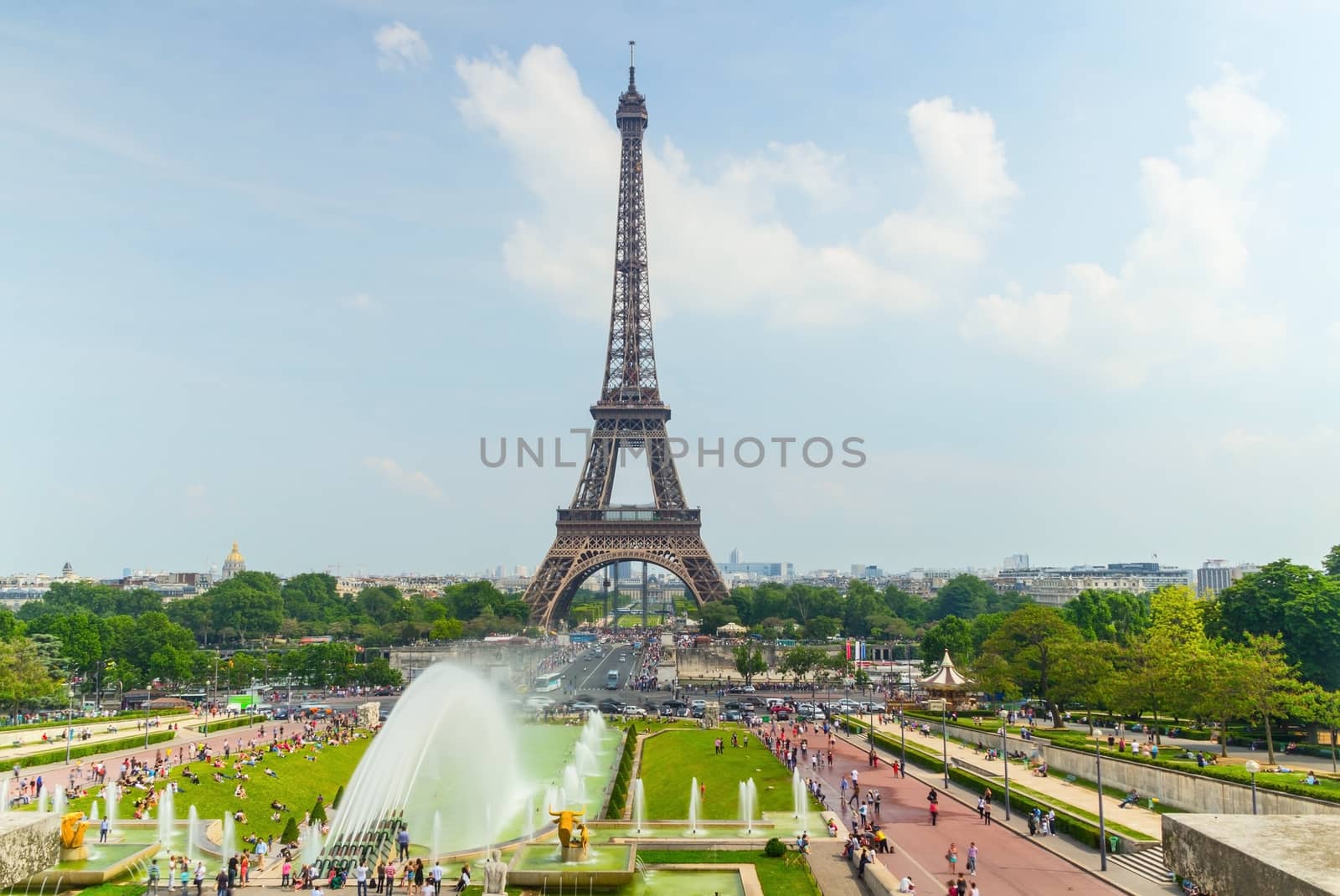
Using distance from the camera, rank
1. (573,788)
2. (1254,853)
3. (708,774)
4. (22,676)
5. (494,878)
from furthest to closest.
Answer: (22,676)
(708,774)
(573,788)
(494,878)
(1254,853)

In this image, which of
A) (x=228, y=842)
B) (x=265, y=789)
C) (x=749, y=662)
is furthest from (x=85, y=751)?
(x=749, y=662)

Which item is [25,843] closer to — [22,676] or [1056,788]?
[1056,788]

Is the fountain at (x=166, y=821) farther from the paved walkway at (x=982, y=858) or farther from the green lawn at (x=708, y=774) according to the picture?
the paved walkway at (x=982, y=858)

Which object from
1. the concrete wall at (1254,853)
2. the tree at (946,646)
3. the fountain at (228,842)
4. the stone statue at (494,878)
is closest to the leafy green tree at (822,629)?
the tree at (946,646)

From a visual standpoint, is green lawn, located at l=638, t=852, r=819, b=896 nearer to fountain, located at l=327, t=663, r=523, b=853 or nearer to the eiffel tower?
fountain, located at l=327, t=663, r=523, b=853

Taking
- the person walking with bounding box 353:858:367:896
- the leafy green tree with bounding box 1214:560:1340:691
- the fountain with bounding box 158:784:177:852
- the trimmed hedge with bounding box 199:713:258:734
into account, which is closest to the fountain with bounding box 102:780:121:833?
the fountain with bounding box 158:784:177:852

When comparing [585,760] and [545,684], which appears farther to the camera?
[545,684]
